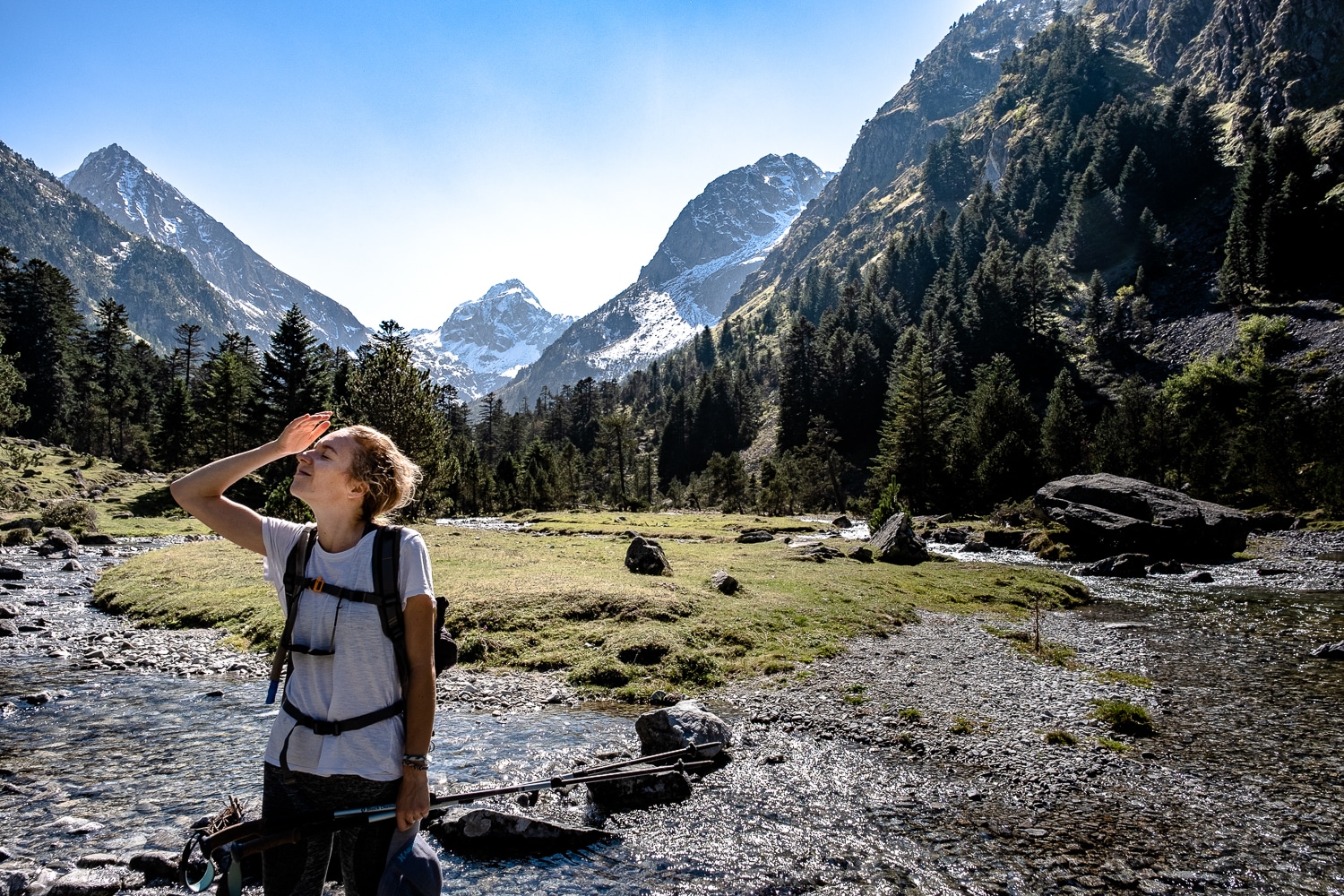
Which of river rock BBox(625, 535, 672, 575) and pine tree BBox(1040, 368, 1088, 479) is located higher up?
pine tree BBox(1040, 368, 1088, 479)

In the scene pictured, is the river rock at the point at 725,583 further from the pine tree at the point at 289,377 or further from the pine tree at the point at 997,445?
the pine tree at the point at 289,377

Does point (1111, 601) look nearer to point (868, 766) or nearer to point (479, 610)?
point (868, 766)

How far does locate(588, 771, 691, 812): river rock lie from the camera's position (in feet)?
31.0

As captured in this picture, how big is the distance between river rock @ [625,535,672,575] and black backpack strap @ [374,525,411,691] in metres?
22.5

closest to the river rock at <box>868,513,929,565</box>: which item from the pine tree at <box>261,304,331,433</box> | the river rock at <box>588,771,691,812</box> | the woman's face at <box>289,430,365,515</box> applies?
the river rock at <box>588,771,691,812</box>

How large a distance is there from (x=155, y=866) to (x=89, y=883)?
58 centimetres

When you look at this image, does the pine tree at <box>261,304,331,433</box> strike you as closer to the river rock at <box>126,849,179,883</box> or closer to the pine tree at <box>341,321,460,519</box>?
the pine tree at <box>341,321,460,519</box>

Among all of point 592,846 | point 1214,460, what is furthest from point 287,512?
point 1214,460

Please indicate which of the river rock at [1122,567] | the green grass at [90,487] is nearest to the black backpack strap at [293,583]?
the river rock at [1122,567]

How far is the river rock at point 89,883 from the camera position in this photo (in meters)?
7.04

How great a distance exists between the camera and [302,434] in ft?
15.3

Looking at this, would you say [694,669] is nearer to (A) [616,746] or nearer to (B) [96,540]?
(A) [616,746]

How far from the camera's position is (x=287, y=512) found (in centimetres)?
3697

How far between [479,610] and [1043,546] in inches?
1522
